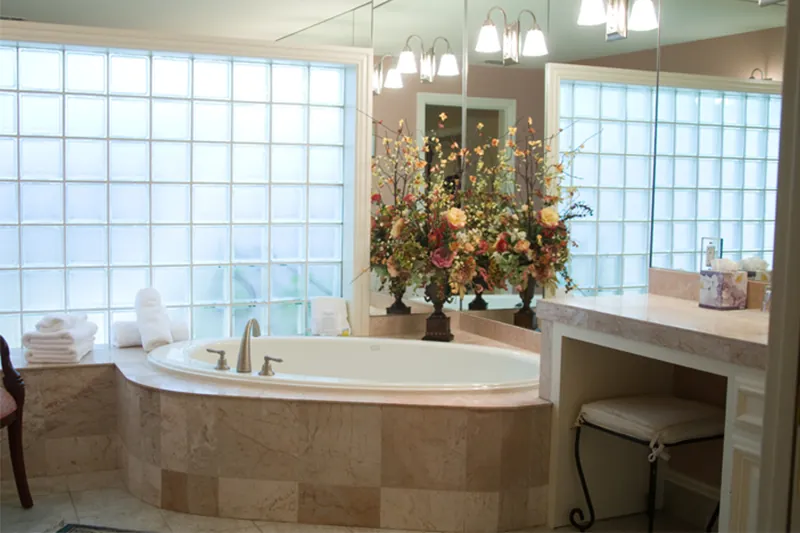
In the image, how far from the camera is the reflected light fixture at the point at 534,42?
407 centimetres

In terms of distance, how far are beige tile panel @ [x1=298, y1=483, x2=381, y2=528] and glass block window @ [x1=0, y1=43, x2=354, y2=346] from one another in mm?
1529

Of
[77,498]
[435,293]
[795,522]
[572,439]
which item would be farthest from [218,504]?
[795,522]

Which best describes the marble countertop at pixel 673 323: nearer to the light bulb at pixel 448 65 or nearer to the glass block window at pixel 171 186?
the light bulb at pixel 448 65

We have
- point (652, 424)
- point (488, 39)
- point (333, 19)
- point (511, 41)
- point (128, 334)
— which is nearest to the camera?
point (652, 424)

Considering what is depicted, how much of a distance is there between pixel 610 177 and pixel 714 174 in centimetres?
58

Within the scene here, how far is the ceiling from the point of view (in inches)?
155

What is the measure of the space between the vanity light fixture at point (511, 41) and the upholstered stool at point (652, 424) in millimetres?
1807

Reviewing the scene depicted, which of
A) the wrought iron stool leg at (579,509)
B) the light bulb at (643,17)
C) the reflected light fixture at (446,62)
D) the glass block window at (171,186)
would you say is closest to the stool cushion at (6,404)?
the glass block window at (171,186)

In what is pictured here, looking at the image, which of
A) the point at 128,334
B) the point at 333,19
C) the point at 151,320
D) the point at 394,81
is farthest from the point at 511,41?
the point at 128,334

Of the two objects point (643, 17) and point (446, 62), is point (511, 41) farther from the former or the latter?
point (643, 17)

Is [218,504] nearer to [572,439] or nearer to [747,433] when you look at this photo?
[572,439]

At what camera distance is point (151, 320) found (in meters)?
4.07

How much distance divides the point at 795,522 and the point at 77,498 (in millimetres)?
3042

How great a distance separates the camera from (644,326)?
2648mm
